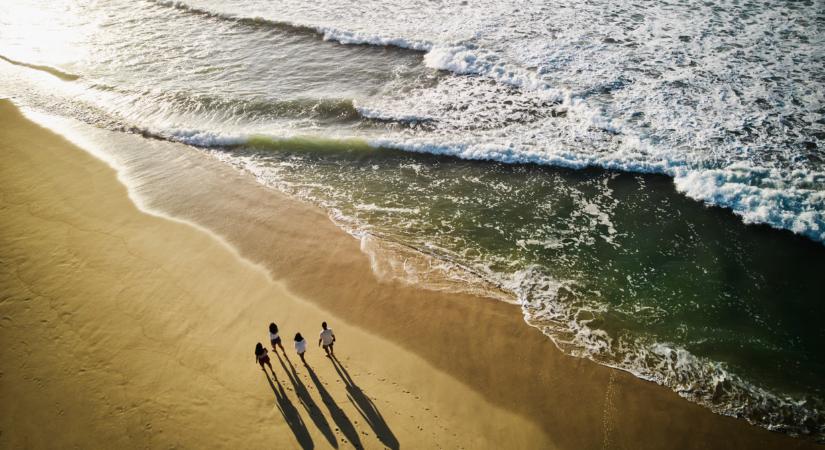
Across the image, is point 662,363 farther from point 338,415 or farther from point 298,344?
point 298,344

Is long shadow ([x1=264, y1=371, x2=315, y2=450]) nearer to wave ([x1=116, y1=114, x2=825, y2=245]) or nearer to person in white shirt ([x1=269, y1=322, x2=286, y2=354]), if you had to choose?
person in white shirt ([x1=269, y1=322, x2=286, y2=354])

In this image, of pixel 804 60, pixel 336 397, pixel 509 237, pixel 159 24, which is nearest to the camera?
pixel 336 397

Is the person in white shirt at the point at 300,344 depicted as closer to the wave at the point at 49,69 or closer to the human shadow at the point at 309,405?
the human shadow at the point at 309,405

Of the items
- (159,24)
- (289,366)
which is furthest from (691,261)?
(159,24)

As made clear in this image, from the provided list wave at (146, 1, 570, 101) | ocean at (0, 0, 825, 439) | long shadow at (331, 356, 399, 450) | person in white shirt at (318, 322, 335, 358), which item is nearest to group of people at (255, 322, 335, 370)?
person in white shirt at (318, 322, 335, 358)

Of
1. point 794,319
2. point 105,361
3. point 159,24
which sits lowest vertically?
point 794,319

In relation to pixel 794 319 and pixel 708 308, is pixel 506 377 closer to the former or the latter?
pixel 708 308
